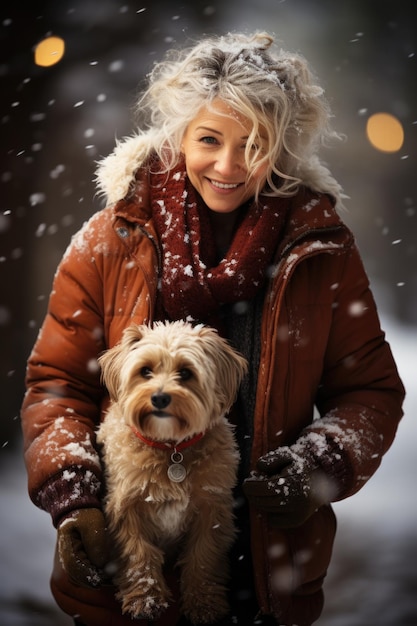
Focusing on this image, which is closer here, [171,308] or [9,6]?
[171,308]

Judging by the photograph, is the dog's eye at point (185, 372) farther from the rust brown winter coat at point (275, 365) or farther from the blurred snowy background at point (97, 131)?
the blurred snowy background at point (97, 131)

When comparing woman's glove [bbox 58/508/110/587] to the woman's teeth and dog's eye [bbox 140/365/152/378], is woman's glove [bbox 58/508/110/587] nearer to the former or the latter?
dog's eye [bbox 140/365/152/378]

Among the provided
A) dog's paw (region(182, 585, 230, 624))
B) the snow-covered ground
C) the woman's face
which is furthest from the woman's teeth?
the snow-covered ground

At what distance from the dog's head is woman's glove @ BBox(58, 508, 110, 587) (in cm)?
20

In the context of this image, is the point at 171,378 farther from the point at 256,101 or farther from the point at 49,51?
the point at 49,51

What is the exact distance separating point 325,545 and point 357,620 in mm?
584

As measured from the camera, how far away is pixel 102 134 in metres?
1.97

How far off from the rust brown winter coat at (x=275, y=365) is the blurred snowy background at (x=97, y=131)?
537 mm

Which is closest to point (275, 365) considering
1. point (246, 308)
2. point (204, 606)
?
point (246, 308)

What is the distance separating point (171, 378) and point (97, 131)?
1016mm

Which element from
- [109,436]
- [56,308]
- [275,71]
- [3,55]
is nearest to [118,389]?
[109,436]

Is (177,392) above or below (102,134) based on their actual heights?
below

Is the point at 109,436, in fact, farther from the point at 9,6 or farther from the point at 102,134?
the point at 9,6

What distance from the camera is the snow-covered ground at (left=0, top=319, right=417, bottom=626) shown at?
188 cm
